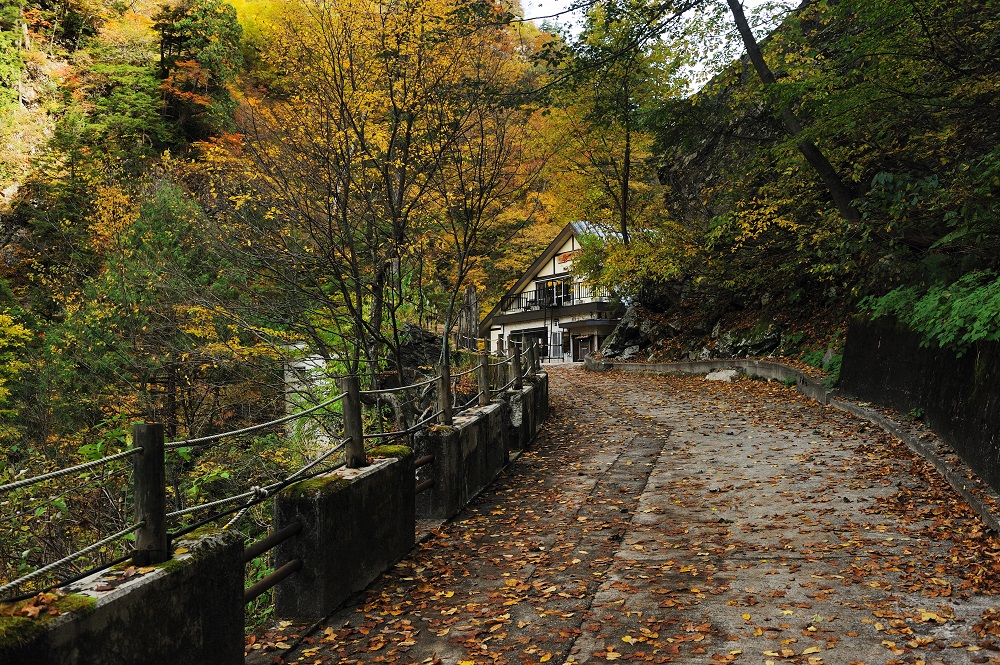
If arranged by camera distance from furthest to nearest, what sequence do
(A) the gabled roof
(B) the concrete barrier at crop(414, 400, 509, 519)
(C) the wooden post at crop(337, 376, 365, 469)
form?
(A) the gabled roof, (B) the concrete barrier at crop(414, 400, 509, 519), (C) the wooden post at crop(337, 376, 365, 469)

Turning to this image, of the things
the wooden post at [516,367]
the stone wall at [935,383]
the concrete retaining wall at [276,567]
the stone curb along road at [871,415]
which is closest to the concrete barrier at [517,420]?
Answer: the wooden post at [516,367]

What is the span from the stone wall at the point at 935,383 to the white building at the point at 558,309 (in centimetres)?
2807

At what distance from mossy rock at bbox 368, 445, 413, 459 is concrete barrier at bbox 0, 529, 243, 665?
2.47 meters

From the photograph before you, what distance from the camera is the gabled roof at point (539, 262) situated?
40.7 metres

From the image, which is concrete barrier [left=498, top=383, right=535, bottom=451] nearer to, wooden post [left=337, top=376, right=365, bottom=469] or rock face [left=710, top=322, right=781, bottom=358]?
wooden post [left=337, top=376, right=365, bottom=469]

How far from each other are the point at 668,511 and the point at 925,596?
10.1 ft

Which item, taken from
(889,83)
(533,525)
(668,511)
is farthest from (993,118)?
(533,525)

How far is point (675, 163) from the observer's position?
30.0 m

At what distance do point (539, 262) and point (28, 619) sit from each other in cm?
4330

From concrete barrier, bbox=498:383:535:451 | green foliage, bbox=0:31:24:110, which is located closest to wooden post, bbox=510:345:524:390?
concrete barrier, bbox=498:383:535:451

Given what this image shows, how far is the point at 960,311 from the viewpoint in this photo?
6.96 m

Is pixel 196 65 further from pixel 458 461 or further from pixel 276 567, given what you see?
pixel 276 567

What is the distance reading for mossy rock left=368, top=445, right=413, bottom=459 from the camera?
20.9 feet

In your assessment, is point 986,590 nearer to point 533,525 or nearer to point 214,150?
point 533,525
